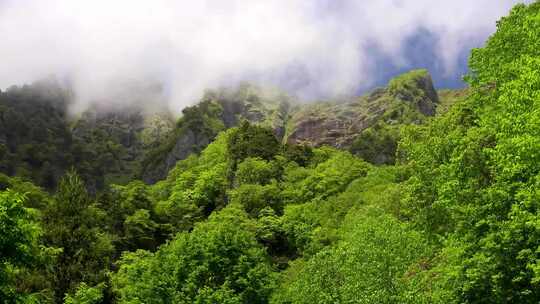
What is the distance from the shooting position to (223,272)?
5494 centimetres

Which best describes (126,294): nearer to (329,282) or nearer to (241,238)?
(241,238)

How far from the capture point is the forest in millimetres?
24875

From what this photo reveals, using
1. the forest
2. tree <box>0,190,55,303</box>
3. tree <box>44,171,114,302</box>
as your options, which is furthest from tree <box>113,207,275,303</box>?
tree <box>0,190,55,303</box>

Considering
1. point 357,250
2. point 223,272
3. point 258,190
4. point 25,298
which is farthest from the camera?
point 258,190

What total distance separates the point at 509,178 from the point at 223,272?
113 feet

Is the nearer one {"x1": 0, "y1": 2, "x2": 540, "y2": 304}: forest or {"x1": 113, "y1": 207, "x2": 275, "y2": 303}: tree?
{"x1": 0, "y1": 2, "x2": 540, "y2": 304}: forest

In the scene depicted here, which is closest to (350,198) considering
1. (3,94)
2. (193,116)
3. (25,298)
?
(25,298)

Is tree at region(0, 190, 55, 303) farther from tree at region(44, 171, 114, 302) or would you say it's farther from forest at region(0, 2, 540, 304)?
tree at region(44, 171, 114, 302)

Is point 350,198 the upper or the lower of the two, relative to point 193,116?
lower

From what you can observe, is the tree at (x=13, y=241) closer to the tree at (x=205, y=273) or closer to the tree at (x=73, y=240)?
the tree at (x=205, y=273)

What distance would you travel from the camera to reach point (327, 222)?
6931 cm

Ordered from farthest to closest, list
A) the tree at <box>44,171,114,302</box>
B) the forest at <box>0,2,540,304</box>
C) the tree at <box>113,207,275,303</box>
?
the tree at <box>44,171,114,302</box> < the tree at <box>113,207,275,303</box> < the forest at <box>0,2,540,304</box>

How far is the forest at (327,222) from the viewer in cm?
2488

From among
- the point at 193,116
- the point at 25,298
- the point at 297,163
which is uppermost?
the point at 193,116
